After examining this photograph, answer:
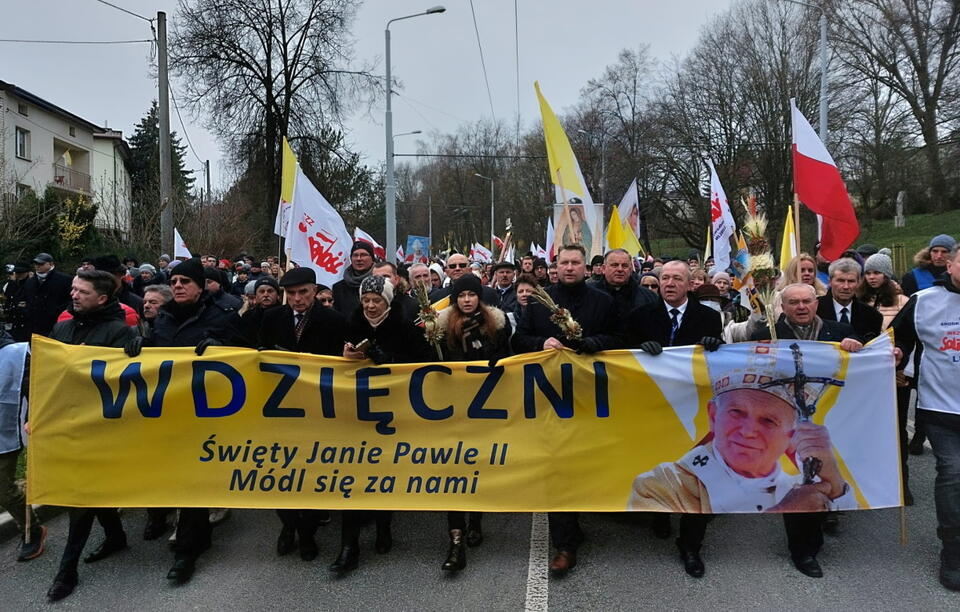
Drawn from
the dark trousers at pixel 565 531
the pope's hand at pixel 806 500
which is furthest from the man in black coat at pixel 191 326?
the pope's hand at pixel 806 500

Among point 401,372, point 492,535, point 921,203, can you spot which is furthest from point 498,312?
point 921,203

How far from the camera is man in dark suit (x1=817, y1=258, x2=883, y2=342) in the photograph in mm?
5191

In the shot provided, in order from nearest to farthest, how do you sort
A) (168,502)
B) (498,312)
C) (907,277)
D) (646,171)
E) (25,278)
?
1. (168,502)
2. (498,312)
3. (907,277)
4. (25,278)
5. (646,171)

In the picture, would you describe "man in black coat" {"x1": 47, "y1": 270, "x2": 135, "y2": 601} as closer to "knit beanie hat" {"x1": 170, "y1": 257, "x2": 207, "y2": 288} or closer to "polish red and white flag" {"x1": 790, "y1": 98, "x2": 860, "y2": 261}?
"knit beanie hat" {"x1": 170, "y1": 257, "x2": 207, "y2": 288}

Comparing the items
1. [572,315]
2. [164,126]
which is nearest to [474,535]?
[572,315]

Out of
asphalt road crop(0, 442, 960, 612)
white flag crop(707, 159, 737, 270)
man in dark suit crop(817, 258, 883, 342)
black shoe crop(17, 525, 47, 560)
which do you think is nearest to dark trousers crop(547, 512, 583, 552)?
asphalt road crop(0, 442, 960, 612)

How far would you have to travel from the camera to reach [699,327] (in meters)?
4.75

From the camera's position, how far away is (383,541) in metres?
4.34

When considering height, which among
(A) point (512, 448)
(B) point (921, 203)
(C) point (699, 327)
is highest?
(B) point (921, 203)

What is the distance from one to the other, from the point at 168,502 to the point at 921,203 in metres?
42.3

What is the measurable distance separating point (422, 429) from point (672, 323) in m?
1.96

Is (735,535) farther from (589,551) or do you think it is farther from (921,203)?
(921,203)

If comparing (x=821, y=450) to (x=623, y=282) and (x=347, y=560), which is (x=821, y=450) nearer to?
(x=623, y=282)

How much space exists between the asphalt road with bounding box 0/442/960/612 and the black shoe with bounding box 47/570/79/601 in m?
0.05
